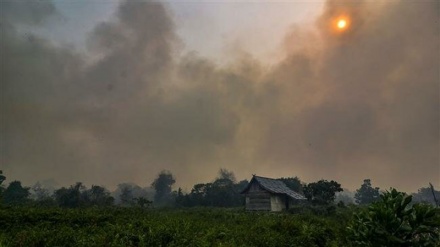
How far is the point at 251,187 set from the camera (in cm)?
4288

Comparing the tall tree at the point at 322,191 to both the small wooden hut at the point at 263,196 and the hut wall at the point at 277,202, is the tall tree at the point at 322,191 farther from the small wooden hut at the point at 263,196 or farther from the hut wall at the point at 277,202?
the hut wall at the point at 277,202

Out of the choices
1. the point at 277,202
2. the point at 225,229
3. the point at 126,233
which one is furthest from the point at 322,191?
the point at 126,233

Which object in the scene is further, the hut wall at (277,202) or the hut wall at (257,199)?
the hut wall at (277,202)

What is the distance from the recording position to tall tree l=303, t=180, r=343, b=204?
41.3 metres

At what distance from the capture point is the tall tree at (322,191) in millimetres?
41281

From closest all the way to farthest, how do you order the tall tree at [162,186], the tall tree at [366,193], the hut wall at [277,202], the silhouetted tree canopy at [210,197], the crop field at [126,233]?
the crop field at [126,233]
the hut wall at [277,202]
the silhouetted tree canopy at [210,197]
the tall tree at [366,193]
the tall tree at [162,186]

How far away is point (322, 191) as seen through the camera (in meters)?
42.0

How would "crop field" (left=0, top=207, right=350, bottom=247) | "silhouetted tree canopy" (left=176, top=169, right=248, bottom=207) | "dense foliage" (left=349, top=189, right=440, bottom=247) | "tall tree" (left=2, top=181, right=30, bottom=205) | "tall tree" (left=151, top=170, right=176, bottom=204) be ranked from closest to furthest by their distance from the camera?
"dense foliage" (left=349, top=189, right=440, bottom=247)
"crop field" (left=0, top=207, right=350, bottom=247)
"tall tree" (left=2, top=181, right=30, bottom=205)
"silhouetted tree canopy" (left=176, top=169, right=248, bottom=207)
"tall tree" (left=151, top=170, right=176, bottom=204)

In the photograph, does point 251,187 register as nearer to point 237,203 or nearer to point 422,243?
point 237,203

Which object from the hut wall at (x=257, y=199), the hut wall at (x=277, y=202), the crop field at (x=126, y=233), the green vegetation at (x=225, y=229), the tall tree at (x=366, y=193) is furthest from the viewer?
the tall tree at (x=366, y=193)

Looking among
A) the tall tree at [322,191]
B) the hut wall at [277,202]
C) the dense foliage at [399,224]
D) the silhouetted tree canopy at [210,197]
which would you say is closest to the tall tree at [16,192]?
the silhouetted tree canopy at [210,197]

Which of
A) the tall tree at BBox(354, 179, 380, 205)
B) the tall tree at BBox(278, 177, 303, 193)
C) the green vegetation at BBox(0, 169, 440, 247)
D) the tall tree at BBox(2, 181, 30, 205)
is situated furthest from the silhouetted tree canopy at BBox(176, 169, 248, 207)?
the tall tree at BBox(354, 179, 380, 205)

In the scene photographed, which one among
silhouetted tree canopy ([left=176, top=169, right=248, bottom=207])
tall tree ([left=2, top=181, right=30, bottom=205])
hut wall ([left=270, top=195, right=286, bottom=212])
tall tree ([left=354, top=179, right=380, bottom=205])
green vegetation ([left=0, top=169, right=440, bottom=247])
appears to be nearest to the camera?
green vegetation ([left=0, top=169, right=440, bottom=247])

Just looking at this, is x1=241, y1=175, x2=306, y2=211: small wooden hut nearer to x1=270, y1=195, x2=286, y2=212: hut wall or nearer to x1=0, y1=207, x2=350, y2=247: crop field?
x1=270, y1=195, x2=286, y2=212: hut wall
